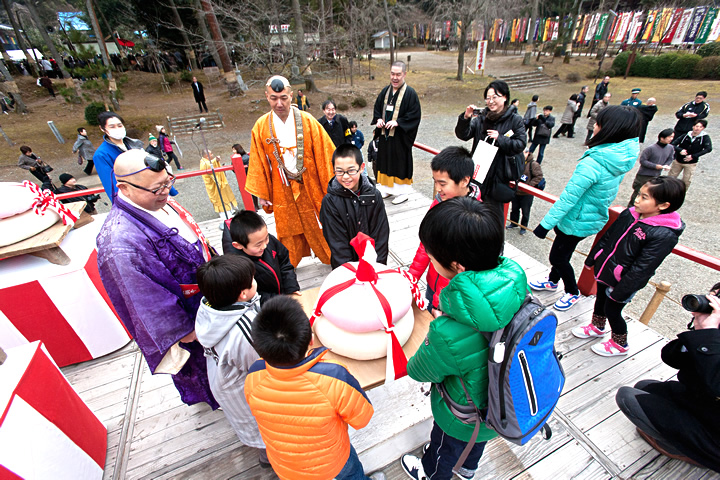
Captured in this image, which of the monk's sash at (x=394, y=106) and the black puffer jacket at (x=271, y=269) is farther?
the monk's sash at (x=394, y=106)

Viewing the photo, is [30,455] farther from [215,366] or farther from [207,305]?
[207,305]

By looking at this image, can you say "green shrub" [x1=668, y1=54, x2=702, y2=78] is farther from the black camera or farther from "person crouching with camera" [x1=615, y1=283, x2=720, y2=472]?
the black camera

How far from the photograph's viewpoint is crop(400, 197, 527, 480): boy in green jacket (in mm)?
1066

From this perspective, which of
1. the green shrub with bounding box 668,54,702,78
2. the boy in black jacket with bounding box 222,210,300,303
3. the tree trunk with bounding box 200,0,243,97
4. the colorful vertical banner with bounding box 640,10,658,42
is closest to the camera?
the boy in black jacket with bounding box 222,210,300,303

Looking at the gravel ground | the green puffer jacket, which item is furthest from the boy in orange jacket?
the gravel ground

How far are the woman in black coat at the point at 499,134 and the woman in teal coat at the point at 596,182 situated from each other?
517mm

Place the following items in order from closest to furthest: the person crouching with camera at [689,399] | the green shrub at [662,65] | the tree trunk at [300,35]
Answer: the person crouching with camera at [689,399] → the tree trunk at [300,35] → the green shrub at [662,65]

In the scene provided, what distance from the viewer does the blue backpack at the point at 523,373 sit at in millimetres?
1094

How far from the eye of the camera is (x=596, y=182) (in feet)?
7.82

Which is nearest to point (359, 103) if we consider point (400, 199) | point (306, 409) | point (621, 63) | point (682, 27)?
point (400, 199)

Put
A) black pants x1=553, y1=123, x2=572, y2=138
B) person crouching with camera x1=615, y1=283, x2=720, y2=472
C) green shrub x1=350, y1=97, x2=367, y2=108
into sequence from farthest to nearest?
green shrub x1=350, y1=97, x2=367, y2=108 < black pants x1=553, y1=123, x2=572, y2=138 < person crouching with camera x1=615, y1=283, x2=720, y2=472

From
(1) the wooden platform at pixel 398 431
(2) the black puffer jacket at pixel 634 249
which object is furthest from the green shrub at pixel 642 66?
(2) the black puffer jacket at pixel 634 249

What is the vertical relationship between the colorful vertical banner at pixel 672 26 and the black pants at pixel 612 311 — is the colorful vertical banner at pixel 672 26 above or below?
above

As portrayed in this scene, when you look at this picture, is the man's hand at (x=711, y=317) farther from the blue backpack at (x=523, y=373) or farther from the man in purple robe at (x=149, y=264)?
the man in purple robe at (x=149, y=264)
